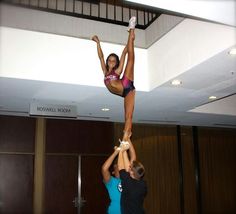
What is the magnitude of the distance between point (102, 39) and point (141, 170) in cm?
204

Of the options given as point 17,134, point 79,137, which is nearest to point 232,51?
point 79,137

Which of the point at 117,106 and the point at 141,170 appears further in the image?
the point at 117,106

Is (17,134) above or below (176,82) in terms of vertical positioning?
below

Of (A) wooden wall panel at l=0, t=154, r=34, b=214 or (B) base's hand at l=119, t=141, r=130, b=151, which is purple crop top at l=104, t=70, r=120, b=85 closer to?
(B) base's hand at l=119, t=141, r=130, b=151

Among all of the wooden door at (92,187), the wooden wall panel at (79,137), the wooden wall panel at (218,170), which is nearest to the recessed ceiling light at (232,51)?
the wooden wall panel at (79,137)

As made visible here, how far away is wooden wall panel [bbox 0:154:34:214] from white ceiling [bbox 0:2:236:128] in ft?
2.95

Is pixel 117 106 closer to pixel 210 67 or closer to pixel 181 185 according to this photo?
pixel 210 67

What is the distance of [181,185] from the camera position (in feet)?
23.1

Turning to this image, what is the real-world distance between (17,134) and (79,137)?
120cm

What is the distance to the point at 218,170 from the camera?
25.0 feet

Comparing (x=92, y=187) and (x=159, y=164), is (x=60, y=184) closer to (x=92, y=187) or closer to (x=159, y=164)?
(x=92, y=187)

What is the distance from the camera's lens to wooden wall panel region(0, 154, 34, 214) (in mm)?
5625

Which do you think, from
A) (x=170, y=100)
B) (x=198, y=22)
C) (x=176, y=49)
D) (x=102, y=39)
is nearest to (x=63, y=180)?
(x=170, y=100)

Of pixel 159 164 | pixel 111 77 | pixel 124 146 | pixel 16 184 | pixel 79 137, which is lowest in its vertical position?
pixel 16 184
